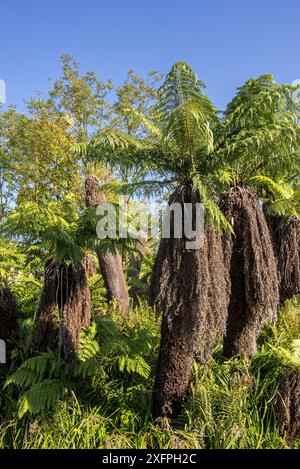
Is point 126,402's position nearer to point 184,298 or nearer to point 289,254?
point 184,298

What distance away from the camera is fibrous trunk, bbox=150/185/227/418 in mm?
3477

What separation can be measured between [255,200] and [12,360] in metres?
3.35

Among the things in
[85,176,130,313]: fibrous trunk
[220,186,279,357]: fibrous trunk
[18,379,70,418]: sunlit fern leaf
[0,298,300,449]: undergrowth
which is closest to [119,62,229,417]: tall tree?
[0,298,300,449]: undergrowth

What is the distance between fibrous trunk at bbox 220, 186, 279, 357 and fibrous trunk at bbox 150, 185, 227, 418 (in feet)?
1.95

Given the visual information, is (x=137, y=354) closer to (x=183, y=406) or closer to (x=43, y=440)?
(x=183, y=406)

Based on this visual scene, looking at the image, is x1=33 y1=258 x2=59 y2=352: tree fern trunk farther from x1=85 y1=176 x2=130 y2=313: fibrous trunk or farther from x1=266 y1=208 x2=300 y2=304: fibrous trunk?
x1=266 y1=208 x2=300 y2=304: fibrous trunk

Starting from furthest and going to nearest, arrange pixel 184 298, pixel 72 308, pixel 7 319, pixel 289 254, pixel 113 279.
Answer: pixel 113 279, pixel 289 254, pixel 7 319, pixel 72 308, pixel 184 298

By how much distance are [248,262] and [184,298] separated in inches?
40.0

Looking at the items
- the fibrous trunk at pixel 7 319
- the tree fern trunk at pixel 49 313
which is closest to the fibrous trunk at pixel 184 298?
the tree fern trunk at pixel 49 313

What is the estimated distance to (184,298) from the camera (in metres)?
3.51

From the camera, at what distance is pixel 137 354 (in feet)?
14.6

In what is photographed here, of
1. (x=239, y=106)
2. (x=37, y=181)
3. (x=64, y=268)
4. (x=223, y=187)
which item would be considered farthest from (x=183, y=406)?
(x=37, y=181)

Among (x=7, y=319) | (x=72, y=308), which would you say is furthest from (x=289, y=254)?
(x=7, y=319)

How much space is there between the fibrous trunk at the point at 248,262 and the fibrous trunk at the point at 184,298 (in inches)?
23.3
